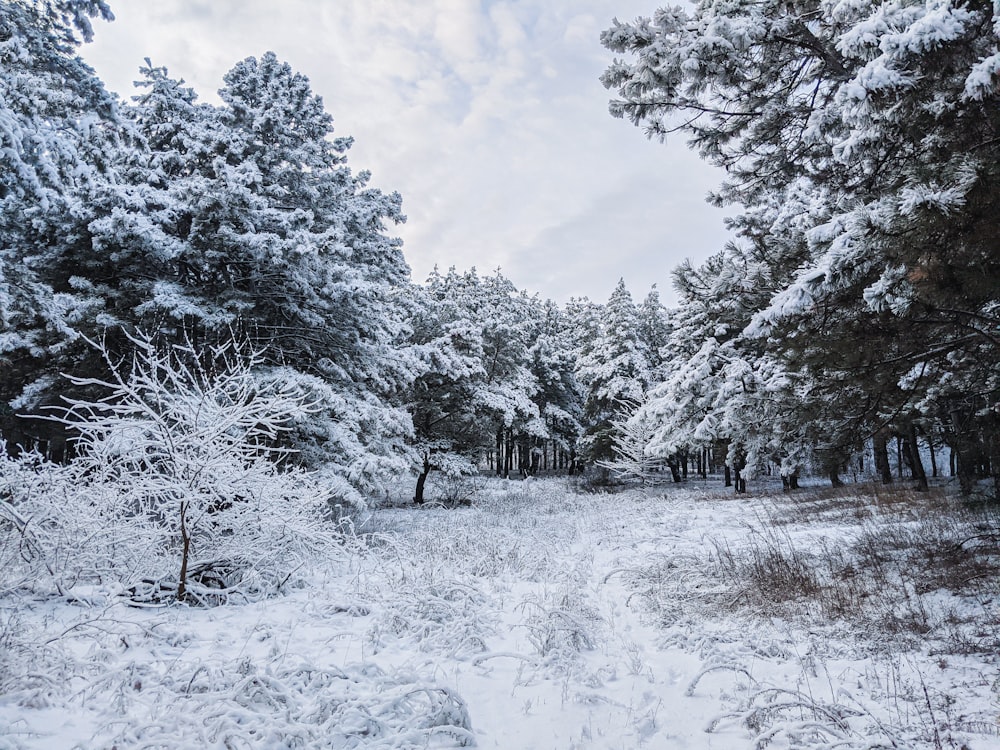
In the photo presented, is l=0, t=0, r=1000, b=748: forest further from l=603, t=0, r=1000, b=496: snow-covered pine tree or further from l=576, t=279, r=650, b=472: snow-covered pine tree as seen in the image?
l=576, t=279, r=650, b=472: snow-covered pine tree

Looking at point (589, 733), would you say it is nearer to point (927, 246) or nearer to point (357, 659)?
point (357, 659)

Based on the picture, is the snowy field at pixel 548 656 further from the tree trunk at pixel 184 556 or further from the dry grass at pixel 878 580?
the tree trunk at pixel 184 556

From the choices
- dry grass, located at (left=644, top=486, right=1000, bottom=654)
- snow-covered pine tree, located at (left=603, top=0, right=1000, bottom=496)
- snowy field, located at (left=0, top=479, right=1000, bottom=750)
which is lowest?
snowy field, located at (left=0, top=479, right=1000, bottom=750)

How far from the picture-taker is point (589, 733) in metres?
3.54

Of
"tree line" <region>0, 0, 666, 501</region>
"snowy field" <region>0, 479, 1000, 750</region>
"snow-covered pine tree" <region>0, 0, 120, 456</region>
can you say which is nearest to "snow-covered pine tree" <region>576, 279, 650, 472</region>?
"tree line" <region>0, 0, 666, 501</region>

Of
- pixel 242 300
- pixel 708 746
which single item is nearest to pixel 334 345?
pixel 242 300

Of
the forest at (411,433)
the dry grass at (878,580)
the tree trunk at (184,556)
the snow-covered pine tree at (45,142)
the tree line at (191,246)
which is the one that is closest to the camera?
the forest at (411,433)

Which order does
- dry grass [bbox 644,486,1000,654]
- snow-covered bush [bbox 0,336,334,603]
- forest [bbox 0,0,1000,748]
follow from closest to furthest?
forest [bbox 0,0,1000,748] < dry grass [bbox 644,486,1000,654] < snow-covered bush [bbox 0,336,334,603]

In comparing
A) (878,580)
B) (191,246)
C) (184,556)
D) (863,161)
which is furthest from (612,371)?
(184,556)

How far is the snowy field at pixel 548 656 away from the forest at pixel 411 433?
4 centimetres

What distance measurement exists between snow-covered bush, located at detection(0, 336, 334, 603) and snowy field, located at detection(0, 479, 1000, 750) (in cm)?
45

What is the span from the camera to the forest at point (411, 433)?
3.61 m

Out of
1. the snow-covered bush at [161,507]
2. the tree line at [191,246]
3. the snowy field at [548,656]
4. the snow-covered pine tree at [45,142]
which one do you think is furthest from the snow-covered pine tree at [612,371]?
the snow-covered pine tree at [45,142]

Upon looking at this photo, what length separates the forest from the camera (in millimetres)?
3607
